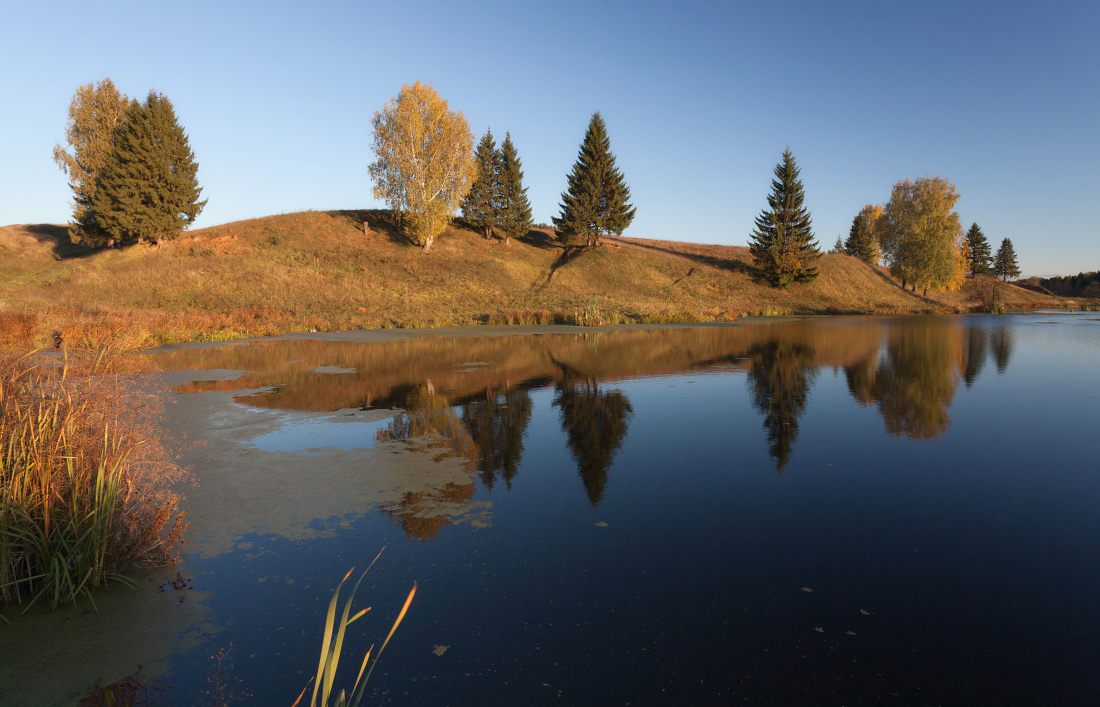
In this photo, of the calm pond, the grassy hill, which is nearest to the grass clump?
the calm pond

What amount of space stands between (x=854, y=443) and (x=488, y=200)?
173 feet

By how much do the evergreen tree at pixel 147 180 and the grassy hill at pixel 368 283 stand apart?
2.19 metres

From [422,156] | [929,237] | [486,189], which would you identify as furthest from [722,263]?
[422,156]

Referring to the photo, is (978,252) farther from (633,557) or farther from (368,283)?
(633,557)

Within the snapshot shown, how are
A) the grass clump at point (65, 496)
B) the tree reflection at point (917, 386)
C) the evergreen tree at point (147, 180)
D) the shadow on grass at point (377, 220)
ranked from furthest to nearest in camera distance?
the shadow on grass at point (377, 220)
the evergreen tree at point (147, 180)
the tree reflection at point (917, 386)
the grass clump at point (65, 496)

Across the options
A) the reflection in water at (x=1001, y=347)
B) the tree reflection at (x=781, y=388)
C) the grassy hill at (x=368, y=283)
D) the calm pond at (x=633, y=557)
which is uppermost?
the grassy hill at (x=368, y=283)

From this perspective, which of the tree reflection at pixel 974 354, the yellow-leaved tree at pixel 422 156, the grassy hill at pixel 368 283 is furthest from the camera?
the yellow-leaved tree at pixel 422 156

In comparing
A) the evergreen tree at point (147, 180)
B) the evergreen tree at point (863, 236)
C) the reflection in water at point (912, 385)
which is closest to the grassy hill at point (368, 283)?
Answer: the evergreen tree at point (147, 180)

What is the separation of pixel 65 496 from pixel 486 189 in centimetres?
5525

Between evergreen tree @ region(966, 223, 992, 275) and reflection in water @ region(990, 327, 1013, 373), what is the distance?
65484mm

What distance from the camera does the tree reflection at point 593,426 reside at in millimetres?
6562

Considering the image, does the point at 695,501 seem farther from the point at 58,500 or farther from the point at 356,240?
the point at 356,240

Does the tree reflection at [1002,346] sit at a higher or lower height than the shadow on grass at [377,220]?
lower

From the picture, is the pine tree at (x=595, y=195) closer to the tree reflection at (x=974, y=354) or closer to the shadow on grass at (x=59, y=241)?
the tree reflection at (x=974, y=354)
